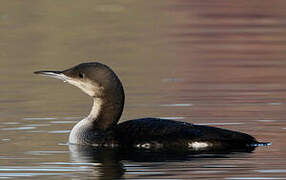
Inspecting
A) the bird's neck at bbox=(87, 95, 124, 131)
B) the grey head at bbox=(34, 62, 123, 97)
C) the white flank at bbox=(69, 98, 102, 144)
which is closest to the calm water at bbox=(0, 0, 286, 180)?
the white flank at bbox=(69, 98, 102, 144)

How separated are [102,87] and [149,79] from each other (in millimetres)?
4636

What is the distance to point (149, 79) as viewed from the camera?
48.2 ft

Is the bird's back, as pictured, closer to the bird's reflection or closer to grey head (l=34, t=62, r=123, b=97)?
the bird's reflection

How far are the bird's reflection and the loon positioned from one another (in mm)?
86

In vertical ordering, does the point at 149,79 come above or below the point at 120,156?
above

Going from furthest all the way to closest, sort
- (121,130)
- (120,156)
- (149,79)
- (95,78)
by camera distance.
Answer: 1. (149,79)
2. (95,78)
3. (121,130)
4. (120,156)

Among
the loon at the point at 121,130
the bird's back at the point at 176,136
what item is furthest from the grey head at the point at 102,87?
the bird's back at the point at 176,136

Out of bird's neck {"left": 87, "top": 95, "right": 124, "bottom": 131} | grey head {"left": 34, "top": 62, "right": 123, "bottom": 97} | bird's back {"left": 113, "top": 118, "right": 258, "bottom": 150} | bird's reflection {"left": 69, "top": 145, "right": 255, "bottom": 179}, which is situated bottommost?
bird's reflection {"left": 69, "top": 145, "right": 255, "bottom": 179}

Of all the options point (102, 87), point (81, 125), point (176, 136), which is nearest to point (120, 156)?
point (176, 136)

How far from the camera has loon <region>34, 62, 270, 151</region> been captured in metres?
9.32

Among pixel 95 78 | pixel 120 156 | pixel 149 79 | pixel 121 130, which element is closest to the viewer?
pixel 120 156

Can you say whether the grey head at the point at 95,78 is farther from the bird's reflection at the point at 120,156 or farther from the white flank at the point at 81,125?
the bird's reflection at the point at 120,156

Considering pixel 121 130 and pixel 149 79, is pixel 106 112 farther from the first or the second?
pixel 149 79

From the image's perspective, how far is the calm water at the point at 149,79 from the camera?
888 cm
